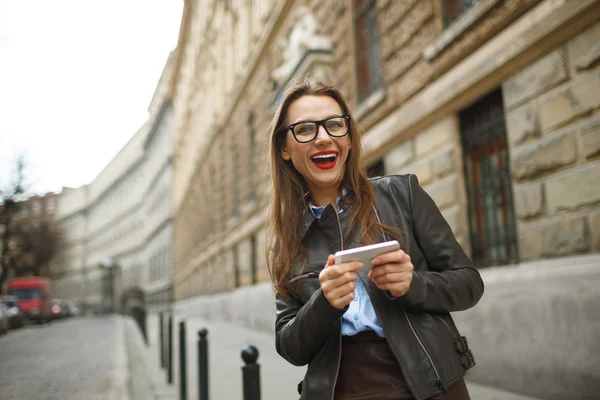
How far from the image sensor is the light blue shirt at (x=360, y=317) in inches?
67.2

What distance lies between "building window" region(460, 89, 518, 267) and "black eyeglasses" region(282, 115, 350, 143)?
Answer: 14.8 ft

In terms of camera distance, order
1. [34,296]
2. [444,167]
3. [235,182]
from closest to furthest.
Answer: [444,167], [235,182], [34,296]

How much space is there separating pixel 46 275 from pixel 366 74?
55.4 meters

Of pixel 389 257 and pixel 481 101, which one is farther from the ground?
pixel 481 101

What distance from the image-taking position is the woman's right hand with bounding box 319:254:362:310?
1514mm

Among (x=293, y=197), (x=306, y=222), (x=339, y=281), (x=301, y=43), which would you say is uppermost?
(x=301, y=43)

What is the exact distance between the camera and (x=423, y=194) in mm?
1836

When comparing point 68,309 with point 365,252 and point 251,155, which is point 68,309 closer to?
point 251,155

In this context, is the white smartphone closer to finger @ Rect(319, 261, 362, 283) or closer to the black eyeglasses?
finger @ Rect(319, 261, 362, 283)

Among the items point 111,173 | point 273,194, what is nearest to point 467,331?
point 273,194

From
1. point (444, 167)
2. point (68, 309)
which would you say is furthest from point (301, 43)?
point (68, 309)

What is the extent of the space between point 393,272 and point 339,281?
15 cm

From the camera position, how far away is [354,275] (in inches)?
60.3

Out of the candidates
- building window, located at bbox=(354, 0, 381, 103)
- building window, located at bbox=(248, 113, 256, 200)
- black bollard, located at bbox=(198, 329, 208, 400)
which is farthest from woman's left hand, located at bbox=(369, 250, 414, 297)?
building window, located at bbox=(248, 113, 256, 200)
